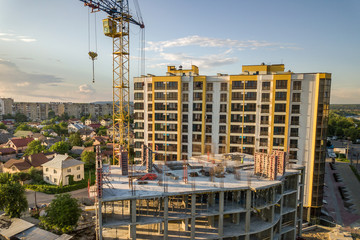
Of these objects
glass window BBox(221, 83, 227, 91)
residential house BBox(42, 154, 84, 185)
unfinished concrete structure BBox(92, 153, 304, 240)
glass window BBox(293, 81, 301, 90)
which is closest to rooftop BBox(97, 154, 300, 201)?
unfinished concrete structure BBox(92, 153, 304, 240)

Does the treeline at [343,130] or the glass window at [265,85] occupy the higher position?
the glass window at [265,85]

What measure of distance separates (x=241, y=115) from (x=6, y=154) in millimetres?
89867

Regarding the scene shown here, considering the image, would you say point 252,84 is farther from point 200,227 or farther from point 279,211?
point 200,227

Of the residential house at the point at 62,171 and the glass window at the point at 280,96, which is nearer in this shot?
the glass window at the point at 280,96

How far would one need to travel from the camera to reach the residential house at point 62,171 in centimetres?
5844

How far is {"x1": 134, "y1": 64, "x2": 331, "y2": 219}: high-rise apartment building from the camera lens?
51531mm

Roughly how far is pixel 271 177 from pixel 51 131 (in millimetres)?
138566

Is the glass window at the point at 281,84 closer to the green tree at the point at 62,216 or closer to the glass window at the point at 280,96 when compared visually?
the glass window at the point at 280,96

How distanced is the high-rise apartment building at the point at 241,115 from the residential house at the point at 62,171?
58.1 feet

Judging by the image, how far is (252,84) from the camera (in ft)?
183

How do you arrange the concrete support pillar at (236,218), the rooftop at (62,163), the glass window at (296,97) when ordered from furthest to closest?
1. the rooftop at (62,163)
2. the glass window at (296,97)
3. the concrete support pillar at (236,218)

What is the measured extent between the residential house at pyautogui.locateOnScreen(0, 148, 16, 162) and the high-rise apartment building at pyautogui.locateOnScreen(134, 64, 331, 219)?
59363mm

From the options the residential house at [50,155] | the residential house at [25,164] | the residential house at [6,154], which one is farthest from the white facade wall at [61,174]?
the residential house at [6,154]

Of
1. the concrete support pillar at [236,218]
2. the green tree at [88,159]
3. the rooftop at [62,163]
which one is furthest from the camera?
the green tree at [88,159]
